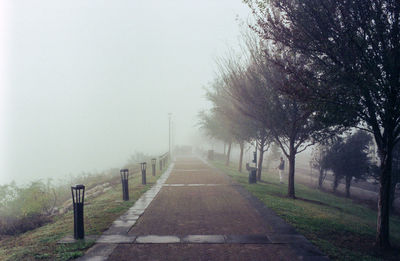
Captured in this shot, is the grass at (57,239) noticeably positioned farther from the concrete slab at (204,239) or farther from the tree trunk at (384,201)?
the tree trunk at (384,201)

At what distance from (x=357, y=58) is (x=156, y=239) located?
599cm

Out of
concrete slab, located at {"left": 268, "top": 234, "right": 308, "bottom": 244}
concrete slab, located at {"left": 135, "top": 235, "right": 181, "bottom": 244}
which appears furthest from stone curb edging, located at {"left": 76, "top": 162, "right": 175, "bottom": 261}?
concrete slab, located at {"left": 268, "top": 234, "right": 308, "bottom": 244}

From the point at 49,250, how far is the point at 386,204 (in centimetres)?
745

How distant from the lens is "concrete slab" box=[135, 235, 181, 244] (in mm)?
6402

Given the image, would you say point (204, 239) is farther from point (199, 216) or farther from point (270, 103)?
point (270, 103)

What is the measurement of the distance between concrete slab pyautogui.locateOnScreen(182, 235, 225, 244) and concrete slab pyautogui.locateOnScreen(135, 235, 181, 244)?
21 centimetres

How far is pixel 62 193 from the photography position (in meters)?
18.6

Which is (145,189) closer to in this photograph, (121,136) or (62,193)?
(62,193)

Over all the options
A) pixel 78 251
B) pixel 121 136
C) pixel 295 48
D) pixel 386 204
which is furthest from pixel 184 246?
pixel 121 136

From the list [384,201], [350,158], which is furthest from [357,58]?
[350,158]

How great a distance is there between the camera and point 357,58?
686 cm

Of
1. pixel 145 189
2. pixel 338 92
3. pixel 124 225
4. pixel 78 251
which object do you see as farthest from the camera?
pixel 145 189

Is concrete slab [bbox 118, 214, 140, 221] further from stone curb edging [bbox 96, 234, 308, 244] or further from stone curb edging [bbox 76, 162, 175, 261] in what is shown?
stone curb edging [bbox 96, 234, 308, 244]

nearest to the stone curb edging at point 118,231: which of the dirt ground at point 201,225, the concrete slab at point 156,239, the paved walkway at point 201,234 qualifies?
the paved walkway at point 201,234
